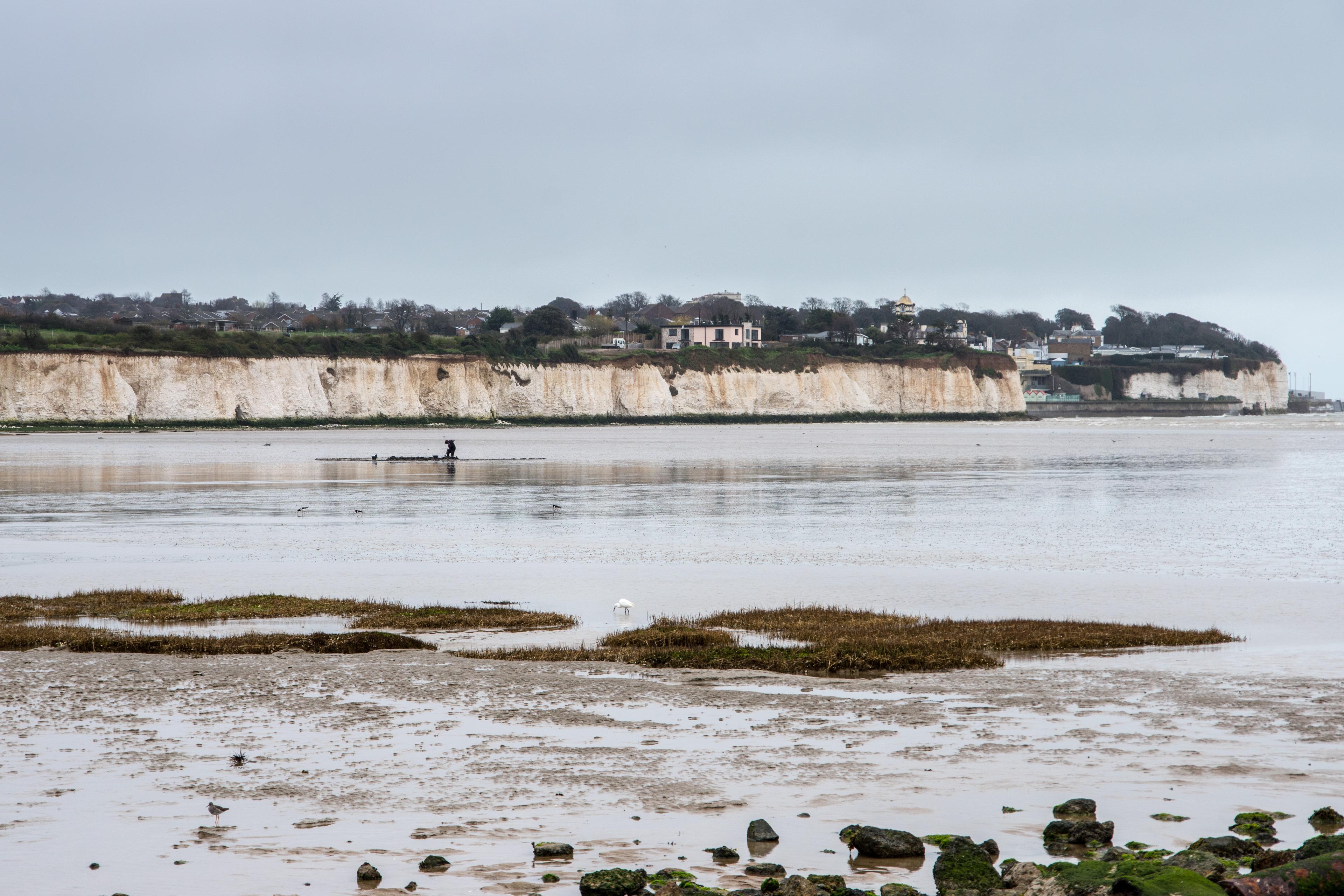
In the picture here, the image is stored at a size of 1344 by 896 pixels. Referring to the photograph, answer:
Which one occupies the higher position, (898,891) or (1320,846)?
(1320,846)

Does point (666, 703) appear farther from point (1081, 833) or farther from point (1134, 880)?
point (1134, 880)

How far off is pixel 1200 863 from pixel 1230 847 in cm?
72

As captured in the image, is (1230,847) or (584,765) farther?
(584,765)

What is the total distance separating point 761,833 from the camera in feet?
24.9

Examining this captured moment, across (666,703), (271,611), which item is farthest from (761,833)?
(271,611)

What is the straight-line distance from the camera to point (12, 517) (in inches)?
1336

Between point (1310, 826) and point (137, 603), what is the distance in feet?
52.3

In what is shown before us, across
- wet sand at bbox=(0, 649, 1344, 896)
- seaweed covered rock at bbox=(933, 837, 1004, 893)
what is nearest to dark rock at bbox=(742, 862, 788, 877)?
wet sand at bbox=(0, 649, 1344, 896)

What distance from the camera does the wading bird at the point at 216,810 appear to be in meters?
8.12

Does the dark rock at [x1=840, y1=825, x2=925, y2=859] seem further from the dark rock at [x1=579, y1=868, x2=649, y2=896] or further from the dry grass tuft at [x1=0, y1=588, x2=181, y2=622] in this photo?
the dry grass tuft at [x1=0, y1=588, x2=181, y2=622]

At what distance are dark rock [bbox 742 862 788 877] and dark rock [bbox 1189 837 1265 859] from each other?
7.52 feet

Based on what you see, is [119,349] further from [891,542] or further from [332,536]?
[891,542]

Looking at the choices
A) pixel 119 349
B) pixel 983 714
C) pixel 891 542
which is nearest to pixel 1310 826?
pixel 983 714

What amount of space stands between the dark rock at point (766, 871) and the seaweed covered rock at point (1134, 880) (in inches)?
57.7
